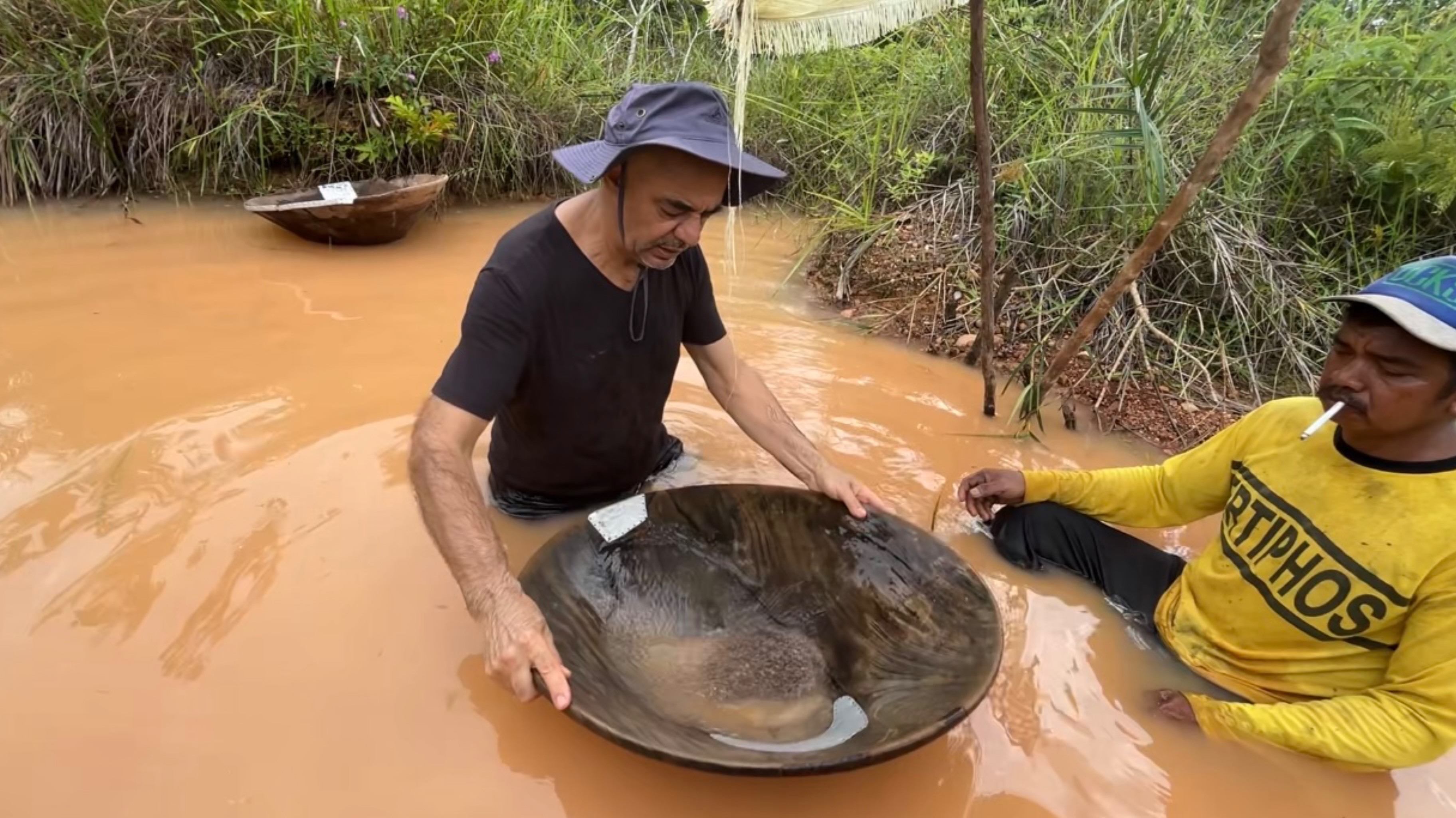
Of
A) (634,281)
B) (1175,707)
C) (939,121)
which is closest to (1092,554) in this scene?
(1175,707)

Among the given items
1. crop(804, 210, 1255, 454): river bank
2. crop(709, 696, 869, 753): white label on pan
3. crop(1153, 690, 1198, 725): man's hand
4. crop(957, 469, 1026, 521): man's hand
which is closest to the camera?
crop(709, 696, 869, 753): white label on pan

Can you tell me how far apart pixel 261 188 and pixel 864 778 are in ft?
14.3

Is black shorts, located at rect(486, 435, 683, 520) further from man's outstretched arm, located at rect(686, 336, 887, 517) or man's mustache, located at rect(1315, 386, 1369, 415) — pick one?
man's mustache, located at rect(1315, 386, 1369, 415)

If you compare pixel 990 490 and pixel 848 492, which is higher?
pixel 848 492

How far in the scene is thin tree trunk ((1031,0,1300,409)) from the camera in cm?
170

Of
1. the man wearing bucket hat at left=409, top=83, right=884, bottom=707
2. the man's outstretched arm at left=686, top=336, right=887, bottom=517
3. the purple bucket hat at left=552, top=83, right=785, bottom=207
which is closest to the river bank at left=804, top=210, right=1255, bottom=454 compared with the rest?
the man's outstretched arm at left=686, top=336, right=887, bottom=517

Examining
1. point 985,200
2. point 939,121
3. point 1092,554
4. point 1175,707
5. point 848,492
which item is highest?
point 939,121

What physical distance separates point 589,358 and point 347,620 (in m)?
0.76

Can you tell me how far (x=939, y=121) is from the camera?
3.95m

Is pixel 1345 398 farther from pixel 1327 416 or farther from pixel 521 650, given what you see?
pixel 521 650

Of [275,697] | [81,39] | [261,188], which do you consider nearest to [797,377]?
[275,697]

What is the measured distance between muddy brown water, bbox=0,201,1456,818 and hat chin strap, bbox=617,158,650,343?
0.61 m

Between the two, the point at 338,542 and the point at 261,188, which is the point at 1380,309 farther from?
the point at 261,188

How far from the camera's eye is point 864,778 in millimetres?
1444
